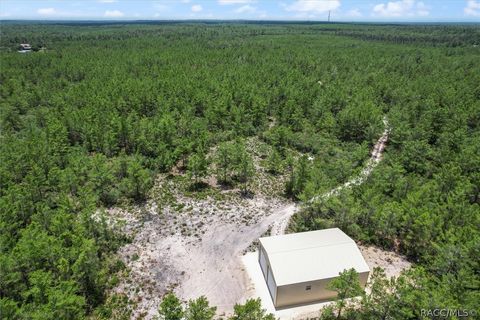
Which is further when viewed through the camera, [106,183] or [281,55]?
[281,55]

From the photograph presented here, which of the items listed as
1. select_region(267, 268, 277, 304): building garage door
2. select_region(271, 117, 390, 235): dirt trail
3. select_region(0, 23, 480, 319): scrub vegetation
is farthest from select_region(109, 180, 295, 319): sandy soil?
select_region(267, 268, 277, 304): building garage door

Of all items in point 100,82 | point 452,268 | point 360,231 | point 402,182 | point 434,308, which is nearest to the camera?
point 434,308

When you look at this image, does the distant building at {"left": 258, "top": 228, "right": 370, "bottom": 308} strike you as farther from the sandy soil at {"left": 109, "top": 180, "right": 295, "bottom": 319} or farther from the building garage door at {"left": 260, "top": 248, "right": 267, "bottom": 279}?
the sandy soil at {"left": 109, "top": 180, "right": 295, "bottom": 319}

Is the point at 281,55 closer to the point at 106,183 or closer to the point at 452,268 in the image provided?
the point at 106,183

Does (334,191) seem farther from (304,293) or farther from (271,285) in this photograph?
(271,285)

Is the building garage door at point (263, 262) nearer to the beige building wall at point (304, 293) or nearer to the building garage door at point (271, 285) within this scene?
the building garage door at point (271, 285)

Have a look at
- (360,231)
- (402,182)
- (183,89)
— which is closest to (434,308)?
(360,231)

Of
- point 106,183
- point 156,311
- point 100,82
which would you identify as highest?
point 100,82
